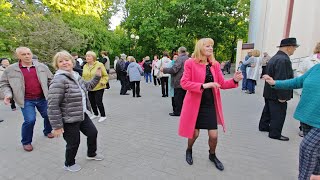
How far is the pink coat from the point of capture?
132 inches

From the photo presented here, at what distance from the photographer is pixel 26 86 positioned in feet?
14.3

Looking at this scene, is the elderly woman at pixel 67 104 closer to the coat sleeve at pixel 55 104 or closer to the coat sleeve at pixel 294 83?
the coat sleeve at pixel 55 104

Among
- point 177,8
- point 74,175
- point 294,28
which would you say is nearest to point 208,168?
point 74,175

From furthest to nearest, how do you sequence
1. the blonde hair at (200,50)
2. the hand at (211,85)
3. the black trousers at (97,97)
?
the black trousers at (97,97), the blonde hair at (200,50), the hand at (211,85)

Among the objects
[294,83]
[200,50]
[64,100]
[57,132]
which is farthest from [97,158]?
[294,83]

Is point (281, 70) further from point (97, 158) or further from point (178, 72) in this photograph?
point (97, 158)

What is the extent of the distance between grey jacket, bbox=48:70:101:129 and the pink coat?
4.54ft

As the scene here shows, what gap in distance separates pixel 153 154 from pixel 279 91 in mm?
2517

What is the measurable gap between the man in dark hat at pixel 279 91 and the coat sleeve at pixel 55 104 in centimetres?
354

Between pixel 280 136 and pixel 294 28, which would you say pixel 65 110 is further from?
pixel 294 28

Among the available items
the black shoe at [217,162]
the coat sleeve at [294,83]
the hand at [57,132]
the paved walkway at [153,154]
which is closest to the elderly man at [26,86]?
the paved walkway at [153,154]

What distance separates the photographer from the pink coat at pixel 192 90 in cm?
336

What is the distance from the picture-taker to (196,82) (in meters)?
3.36

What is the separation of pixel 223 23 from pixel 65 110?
2733 centimetres
